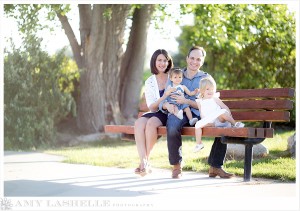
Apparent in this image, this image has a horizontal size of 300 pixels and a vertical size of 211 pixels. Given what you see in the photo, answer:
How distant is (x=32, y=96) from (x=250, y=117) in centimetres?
650

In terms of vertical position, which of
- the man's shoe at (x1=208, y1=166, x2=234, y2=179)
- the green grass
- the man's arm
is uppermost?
the man's arm

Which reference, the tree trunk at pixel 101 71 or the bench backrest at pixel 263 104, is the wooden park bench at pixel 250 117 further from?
the tree trunk at pixel 101 71

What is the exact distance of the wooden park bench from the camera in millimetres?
5668

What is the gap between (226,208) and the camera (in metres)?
4.80

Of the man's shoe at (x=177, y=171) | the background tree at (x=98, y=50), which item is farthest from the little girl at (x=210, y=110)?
the background tree at (x=98, y=50)

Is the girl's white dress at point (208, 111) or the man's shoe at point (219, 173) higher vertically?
the girl's white dress at point (208, 111)

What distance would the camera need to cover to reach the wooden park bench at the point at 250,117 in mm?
5668

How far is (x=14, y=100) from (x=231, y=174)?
6.32 metres

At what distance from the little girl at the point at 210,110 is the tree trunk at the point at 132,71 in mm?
7646

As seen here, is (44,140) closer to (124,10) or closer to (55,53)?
(55,53)

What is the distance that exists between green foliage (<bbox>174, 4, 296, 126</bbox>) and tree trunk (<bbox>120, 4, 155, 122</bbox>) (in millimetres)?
1330

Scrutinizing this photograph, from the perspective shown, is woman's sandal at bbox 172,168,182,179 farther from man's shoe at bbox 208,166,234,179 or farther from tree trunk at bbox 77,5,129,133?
tree trunk at bbox 77,5,129,133

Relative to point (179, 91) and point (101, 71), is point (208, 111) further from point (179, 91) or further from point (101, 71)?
point (101, 71)

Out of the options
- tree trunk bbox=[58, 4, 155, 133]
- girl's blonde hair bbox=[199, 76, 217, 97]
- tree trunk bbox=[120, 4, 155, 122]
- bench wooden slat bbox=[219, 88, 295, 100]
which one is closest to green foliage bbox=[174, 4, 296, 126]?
tree trunk bbox=[120, 4, 155, 122]
